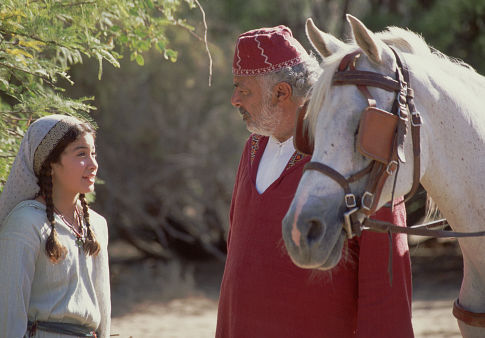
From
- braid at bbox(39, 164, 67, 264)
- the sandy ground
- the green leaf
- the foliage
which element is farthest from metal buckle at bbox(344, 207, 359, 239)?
the sandy ground

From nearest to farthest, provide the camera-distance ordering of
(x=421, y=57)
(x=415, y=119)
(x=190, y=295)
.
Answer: (x=415, y=119) < (x=421, y=57) < (x=190, y=295)

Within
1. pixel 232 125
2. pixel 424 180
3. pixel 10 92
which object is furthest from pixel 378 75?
pixel 232 125

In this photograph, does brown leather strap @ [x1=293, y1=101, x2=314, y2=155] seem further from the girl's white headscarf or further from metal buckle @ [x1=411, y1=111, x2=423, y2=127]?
the girl's white headscarf

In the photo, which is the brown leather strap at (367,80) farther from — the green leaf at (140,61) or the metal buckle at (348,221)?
the green leaf at (140,61)

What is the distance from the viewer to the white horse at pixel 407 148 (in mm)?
1807

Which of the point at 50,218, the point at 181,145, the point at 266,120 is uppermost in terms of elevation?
the point at 181,145

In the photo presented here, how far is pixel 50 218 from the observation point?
226 centimetres

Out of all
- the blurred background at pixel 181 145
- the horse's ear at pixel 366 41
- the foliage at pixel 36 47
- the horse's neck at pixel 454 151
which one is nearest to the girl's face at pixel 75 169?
the foliage at pixel 36 47

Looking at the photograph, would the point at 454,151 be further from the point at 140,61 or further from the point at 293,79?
the point at 140,61

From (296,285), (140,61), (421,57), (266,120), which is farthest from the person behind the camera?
(140,61)

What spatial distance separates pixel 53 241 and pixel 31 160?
1.20 ft

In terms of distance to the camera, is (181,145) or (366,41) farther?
(181,145)

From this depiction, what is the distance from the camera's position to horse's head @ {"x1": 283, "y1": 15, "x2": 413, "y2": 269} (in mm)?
1794

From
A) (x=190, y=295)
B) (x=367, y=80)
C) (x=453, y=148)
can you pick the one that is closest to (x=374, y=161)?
(x=367, y=80)
